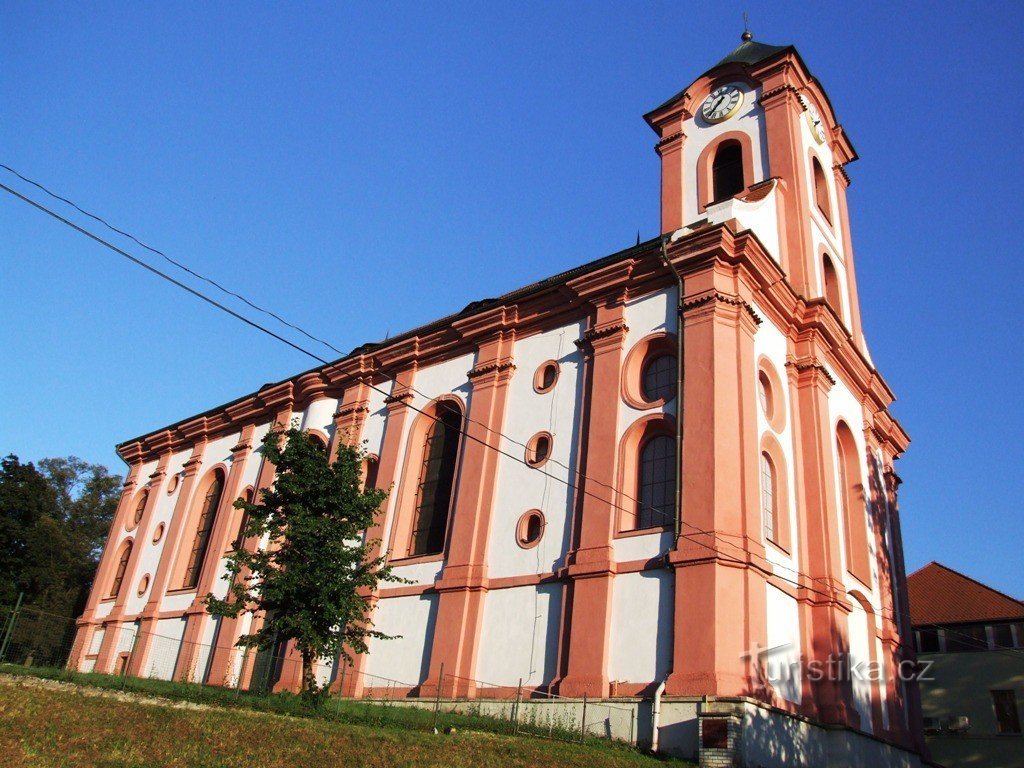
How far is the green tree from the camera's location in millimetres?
19406

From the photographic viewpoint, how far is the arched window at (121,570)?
37062 mm


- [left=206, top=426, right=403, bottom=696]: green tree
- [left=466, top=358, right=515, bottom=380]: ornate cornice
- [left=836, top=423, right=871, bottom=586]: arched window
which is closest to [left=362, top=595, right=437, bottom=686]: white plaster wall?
[left=206, top=426, right=403, bottom=696]: green tree

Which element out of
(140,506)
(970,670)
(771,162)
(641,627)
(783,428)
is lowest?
(641,627)

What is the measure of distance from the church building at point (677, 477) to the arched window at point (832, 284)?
88 mm

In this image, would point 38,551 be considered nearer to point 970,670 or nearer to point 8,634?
point 8,634

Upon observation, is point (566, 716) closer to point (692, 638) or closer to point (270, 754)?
point (692, 638)

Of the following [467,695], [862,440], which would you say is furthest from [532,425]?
[862,440]

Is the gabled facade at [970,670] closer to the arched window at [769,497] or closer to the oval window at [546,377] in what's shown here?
the arched window at [769,497]

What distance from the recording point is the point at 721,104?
29.3 meters

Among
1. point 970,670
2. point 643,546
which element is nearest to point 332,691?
point 643,546

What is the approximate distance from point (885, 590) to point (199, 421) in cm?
2623

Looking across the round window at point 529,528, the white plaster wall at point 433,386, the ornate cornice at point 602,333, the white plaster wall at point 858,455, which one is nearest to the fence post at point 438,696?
the round window at point 529,528

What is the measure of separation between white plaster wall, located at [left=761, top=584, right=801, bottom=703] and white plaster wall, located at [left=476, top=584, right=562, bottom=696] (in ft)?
14.9

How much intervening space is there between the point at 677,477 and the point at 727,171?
42.2 feet
